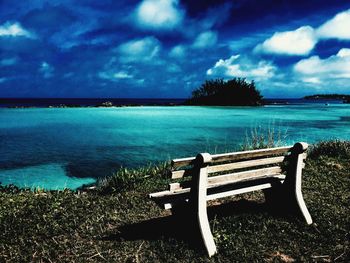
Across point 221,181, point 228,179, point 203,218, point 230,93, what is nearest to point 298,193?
point 228,179

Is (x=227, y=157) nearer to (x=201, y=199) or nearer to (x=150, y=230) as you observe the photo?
(x=201, y=199)

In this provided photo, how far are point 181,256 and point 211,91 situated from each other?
57.5 meters

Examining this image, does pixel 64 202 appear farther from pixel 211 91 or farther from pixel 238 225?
pixel 211 91

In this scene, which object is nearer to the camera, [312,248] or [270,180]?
[312,248]

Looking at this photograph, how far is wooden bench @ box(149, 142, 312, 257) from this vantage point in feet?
12.8

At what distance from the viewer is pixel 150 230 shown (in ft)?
15.9

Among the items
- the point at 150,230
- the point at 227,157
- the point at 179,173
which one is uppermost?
the point at 227,157

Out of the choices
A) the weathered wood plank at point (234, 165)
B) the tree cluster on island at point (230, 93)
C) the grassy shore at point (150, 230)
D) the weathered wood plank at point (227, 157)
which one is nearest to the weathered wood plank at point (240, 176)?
the weathered wood plank at point (234, 165)

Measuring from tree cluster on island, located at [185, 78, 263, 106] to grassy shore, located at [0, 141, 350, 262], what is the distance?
171ft

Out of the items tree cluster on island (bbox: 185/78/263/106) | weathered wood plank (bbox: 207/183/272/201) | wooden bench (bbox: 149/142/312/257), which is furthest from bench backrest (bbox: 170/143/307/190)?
tree cluster on island (bbox: 185/78/263/106)

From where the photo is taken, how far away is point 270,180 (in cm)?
500

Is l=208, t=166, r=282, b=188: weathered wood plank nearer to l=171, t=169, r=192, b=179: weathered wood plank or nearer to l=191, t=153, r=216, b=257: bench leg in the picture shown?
l=191, t=153, r=216, b=257: bench leg

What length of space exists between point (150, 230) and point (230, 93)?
2164 inches

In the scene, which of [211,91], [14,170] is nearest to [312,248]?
[14,170]
